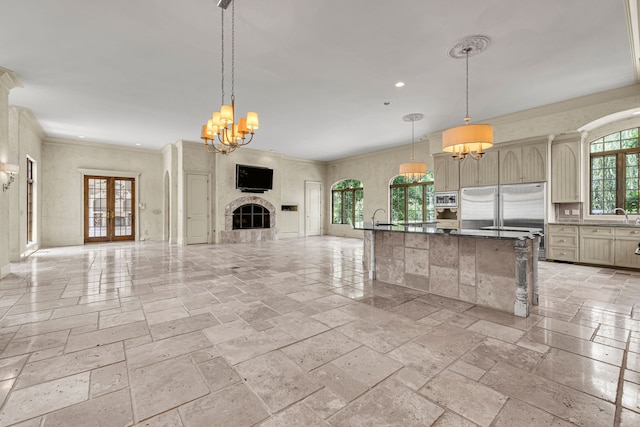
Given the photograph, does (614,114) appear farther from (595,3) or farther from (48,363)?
(48,363)

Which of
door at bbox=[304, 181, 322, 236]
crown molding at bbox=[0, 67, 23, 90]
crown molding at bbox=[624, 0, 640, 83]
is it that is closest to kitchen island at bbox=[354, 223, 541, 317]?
crown molding at bbox=[624, 0, 640, 83]

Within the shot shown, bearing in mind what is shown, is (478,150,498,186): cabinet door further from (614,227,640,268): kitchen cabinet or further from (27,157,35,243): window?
(27,157,35,243): window

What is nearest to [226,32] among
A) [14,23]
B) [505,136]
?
[14,23]

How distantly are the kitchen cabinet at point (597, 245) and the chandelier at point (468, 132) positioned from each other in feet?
11.5

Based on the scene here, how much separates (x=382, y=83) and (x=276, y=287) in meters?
3.48

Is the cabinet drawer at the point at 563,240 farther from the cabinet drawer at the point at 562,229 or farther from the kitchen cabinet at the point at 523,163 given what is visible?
the kitchen cabinet at the point at 523,163

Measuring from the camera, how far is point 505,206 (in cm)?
610

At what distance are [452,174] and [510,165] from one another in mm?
1221

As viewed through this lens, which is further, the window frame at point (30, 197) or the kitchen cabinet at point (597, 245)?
the window frame at point (30, 197)

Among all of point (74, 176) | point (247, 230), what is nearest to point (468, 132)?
point (247, 230)

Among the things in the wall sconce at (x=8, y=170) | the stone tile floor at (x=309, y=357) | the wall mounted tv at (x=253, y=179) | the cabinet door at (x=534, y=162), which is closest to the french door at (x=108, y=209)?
the wall mounted tv at (x=253, y=179)

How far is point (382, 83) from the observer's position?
4.56 metres

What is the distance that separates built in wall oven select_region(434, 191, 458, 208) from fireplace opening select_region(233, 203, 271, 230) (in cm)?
565

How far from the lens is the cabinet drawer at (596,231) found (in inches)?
200
